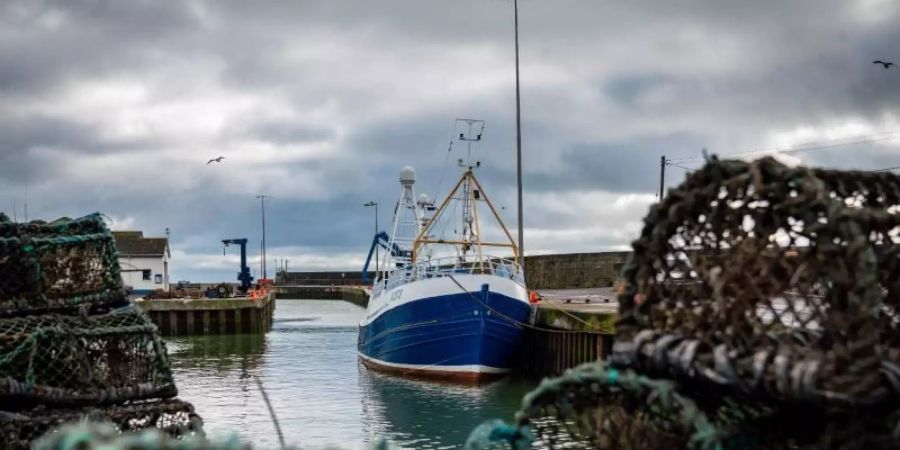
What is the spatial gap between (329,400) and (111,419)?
1329 centimetres

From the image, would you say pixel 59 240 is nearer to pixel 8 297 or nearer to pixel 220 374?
pixel 8 297

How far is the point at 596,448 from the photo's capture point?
653 cm

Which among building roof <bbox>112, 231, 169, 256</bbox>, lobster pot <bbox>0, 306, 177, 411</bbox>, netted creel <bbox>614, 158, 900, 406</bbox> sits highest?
building roof <bbox>112, 231, 169, 256</bbox>

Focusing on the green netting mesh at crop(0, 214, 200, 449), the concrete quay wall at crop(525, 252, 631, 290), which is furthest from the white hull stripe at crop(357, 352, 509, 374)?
the concrete quay wall at crop(525, 252, 631, 290)

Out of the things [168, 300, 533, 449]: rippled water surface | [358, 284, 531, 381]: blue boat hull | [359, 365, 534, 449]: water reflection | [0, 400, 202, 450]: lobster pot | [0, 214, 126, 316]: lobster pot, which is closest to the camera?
[0, 400, 202, 450]: lobster pot

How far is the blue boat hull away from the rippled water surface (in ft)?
1.72

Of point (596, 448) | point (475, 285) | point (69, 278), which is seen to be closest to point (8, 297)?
point (69, 278)

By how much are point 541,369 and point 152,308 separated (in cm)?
2834

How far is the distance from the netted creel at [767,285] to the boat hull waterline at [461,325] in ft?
54.0

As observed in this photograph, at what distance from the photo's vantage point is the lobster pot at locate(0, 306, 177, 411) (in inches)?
332

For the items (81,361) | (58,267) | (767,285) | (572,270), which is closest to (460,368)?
(58,267)

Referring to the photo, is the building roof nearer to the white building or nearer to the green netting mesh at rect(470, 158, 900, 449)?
the white building

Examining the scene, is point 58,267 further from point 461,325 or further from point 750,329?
point 461,325

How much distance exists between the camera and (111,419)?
8.33 m
